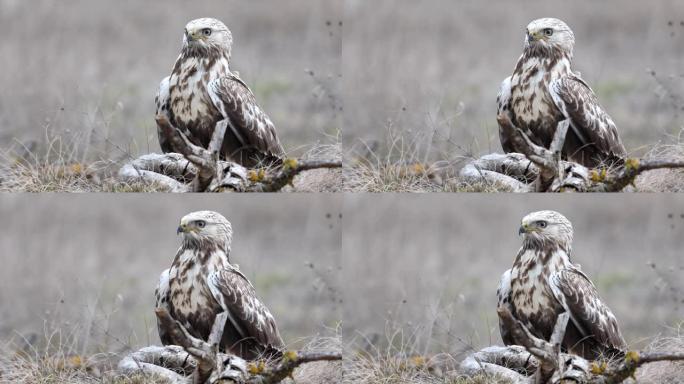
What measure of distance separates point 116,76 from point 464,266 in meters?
2.87

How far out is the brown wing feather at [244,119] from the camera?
23.0 ft

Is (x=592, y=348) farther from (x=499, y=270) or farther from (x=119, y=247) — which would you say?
(x=119, y=247)

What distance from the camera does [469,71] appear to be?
7285 mm

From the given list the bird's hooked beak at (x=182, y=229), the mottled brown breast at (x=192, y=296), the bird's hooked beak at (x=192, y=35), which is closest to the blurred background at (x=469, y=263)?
the mottled brown breast at (x=192, y=296)

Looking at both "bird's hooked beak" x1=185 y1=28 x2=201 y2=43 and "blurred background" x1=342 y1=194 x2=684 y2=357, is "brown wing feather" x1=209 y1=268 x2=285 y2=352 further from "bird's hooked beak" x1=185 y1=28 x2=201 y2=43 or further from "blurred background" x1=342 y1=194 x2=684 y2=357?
"bird's hooked beak" x1=185 y1=28 x2=201 y2=43

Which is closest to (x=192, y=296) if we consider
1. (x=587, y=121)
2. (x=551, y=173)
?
(x=551, y=173)

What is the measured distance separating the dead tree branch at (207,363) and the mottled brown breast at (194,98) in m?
1.31

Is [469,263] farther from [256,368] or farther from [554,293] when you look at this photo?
[256,368]

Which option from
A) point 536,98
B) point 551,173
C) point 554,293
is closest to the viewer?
point 554,293

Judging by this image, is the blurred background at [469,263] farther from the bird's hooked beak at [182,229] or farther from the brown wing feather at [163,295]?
the brown wing feather at [163,295]

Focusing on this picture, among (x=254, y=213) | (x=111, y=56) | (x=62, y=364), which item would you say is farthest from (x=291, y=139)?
(x=62, y=364)

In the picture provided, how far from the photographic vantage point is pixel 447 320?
721 centimetres

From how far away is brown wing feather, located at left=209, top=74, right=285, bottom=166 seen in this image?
700 cm

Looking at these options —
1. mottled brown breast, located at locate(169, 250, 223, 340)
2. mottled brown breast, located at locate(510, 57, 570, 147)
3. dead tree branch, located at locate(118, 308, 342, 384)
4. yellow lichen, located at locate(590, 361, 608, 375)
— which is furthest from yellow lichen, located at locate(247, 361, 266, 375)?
mottled brown breast, located at locate(510, 57, 570, 147)
